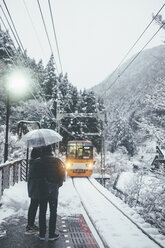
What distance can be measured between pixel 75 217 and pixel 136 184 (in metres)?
15.3

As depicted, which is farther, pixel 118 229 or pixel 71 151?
pixel 71 151

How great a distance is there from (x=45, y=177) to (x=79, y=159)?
49.1ft

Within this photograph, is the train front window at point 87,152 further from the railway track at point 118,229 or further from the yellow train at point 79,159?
the railway track at point 118,229

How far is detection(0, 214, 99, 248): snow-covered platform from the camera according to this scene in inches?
165

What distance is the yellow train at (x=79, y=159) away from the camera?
18761mm

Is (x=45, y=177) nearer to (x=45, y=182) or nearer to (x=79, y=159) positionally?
(x=45, y=182)

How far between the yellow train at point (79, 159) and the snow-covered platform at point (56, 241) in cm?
1306

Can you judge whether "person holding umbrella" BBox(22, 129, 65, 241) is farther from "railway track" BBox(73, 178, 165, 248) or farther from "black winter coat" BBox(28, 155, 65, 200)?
"railway track" BBox(73, 178, 165, 248)

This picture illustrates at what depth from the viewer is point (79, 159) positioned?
1903 centimetres

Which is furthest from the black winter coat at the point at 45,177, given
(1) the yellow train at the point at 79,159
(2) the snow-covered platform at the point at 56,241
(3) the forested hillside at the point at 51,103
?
(3) the forested hillside at the point at 51,103

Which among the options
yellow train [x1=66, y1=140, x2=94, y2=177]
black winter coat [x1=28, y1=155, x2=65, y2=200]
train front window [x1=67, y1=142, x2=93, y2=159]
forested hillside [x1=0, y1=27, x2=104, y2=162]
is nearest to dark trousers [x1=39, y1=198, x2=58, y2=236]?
black winter coat [x1=28, y1=155, x2=65, y2=200]

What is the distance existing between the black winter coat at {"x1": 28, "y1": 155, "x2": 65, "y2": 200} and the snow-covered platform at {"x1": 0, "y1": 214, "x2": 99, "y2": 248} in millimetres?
864

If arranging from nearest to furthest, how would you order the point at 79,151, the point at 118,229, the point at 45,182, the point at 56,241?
the point at 45,182 → the point at 56,241 → the point at 118,229 → the point at 79,151

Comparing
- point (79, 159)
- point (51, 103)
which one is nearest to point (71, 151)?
point (79, 159)
